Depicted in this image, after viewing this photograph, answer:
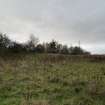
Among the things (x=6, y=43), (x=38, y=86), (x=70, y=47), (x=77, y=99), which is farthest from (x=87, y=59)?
(x=70, y=47)

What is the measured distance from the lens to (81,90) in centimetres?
890

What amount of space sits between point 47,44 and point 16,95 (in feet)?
111

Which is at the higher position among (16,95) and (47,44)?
(47,44)

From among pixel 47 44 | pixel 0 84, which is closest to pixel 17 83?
pixel 0 84

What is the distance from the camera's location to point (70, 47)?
46375 millimetres

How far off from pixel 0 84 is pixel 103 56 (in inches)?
731

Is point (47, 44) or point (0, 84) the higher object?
point (47, 44)

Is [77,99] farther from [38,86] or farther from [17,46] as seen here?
[17,46]

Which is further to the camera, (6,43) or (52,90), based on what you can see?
(6,43)

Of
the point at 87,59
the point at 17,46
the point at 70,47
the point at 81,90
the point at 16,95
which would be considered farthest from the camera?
the point at 70,47

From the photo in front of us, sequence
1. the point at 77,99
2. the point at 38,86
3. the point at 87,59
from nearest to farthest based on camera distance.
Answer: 1. the point at 77,99
2. the point at 38,86
3. the point at 87,59

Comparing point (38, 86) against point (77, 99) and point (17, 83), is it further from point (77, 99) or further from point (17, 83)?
point (77, 99)

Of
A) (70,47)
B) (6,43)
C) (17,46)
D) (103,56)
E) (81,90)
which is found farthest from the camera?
(70,47)

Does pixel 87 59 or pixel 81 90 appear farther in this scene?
pixel 87 59
